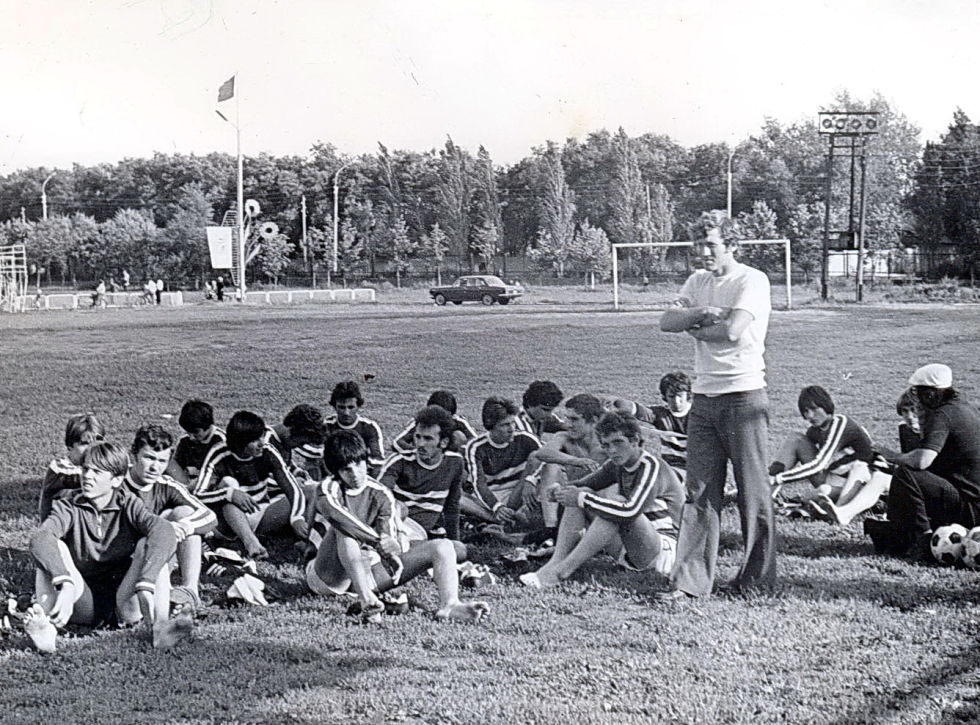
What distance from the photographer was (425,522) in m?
4.36

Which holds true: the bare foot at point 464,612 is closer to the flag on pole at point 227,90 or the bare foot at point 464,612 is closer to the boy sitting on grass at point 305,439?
the boy sitting on grass at point 305,439

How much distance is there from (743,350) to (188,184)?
4750 millimetres

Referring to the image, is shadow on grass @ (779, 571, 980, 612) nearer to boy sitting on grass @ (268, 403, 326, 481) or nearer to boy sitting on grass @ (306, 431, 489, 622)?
boy sitting on grass @ (306, 431, 489, 622)

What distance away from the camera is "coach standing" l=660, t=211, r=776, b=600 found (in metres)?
3.79

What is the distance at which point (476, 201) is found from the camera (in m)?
8.34

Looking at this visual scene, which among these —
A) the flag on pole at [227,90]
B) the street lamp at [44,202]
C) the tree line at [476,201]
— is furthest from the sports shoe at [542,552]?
the street lamp at [44,202]

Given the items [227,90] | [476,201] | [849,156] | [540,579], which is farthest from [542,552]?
[849,156]

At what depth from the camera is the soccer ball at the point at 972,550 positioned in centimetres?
409

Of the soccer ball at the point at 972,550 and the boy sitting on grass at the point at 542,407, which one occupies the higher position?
the boy sitting on grass at the point at 542,407

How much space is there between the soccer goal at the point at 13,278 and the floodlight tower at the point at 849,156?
5.80m

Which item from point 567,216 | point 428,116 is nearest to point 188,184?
point 428,116

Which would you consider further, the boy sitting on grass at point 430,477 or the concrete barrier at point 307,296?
the concrete barrier at point 307,296

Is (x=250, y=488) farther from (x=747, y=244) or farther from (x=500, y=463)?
(x=747, y=244)

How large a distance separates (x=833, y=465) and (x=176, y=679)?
3.52 meters
